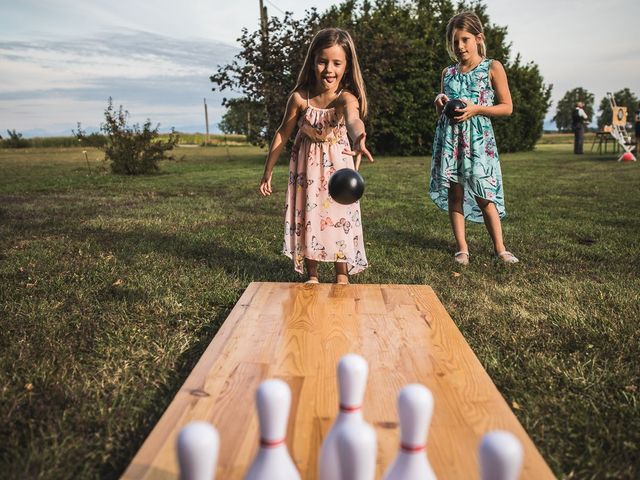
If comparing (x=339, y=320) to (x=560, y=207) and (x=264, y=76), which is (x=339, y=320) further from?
(x=264, y=76)

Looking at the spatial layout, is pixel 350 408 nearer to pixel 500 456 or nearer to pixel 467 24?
pixel 500 456

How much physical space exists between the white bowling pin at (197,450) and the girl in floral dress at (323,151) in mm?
2167

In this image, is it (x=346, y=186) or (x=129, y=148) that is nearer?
(x=346, y=186)

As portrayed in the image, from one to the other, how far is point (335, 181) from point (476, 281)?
1.92m

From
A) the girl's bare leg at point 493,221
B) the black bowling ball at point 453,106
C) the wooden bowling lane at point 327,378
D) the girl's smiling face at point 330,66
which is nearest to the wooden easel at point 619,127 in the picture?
the girl's bare leg at point 493,221

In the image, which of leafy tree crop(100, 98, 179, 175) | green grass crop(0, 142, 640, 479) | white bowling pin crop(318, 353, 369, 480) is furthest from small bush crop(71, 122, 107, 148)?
white bowling pin crop(318, 353, 369, 480)

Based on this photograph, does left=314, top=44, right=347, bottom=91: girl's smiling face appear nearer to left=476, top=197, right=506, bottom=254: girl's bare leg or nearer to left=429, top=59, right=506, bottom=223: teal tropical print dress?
A: left=429, top=59, right=506, bottom=223: teal tropical print dress

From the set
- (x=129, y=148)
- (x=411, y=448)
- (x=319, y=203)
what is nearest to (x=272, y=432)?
(x=411, y=448)

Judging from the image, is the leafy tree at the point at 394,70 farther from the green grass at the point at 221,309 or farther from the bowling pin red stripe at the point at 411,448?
the bowling pin red stripe at the point at 411,448

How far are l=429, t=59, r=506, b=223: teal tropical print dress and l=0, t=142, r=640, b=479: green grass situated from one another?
573 millimetres

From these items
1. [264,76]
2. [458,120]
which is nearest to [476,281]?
[458,120]

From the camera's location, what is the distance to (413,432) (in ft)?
3.56

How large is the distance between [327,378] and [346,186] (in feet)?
2.14

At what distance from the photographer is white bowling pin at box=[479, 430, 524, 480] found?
0.91m
